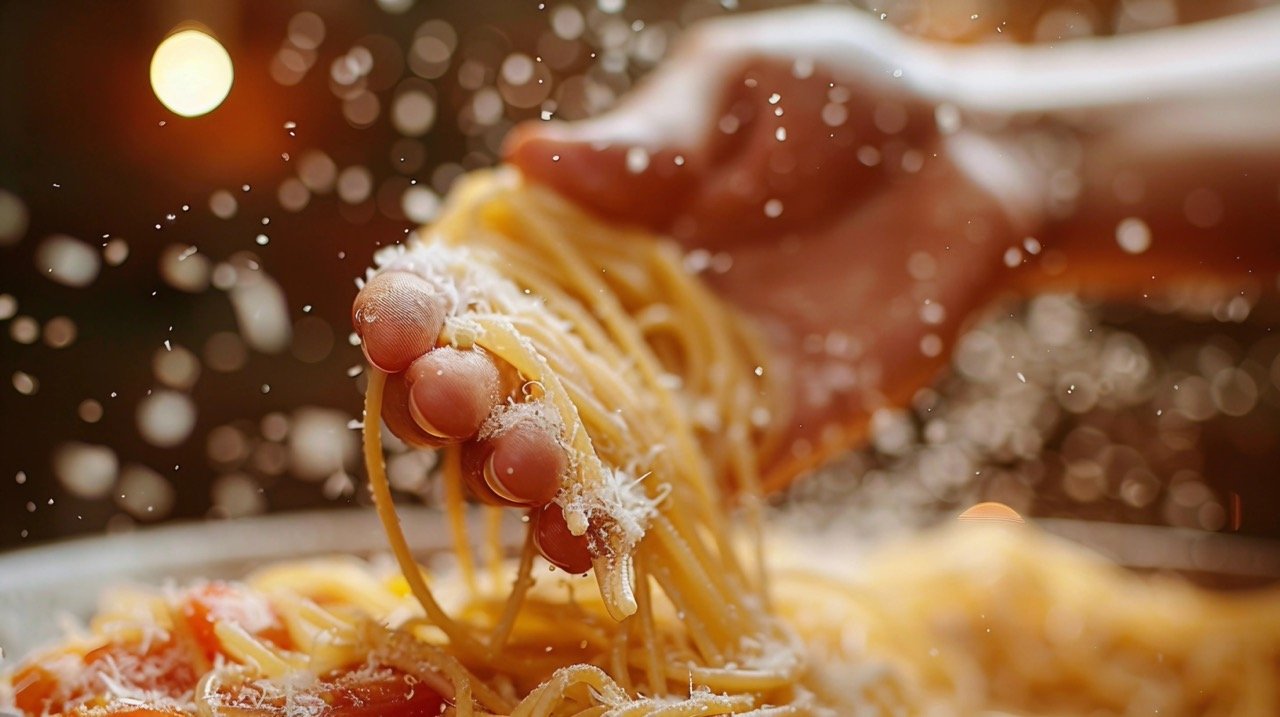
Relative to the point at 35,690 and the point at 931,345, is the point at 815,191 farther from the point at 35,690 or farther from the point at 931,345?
the point at 35,690

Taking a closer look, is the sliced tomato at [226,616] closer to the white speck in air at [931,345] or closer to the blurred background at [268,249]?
the blurred background at [268,249]

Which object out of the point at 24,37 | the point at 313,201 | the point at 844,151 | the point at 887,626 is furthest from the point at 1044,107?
the point at 24,37

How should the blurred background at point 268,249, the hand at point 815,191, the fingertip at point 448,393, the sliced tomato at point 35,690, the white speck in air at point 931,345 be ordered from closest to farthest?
1. the fingertip at point 448,393
2. the sliced tomato at point 35,690
3. the blurred background at point 268,249
4. the hand at point 815,191
5. the white speck in air at point 931,345

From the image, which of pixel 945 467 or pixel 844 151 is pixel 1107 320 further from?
pixel 844 151

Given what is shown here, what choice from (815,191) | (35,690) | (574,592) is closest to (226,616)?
(35,690)

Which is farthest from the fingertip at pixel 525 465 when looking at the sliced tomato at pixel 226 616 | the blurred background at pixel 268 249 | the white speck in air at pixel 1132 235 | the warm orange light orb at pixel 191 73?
the white speck in air at pixel 1132 235

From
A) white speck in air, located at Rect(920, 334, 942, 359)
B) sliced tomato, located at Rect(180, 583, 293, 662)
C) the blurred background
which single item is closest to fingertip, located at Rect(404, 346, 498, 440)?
the blurred background

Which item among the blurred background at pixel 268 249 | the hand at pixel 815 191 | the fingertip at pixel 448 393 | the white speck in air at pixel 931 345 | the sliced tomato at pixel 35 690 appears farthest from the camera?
the white speck in air at pixel 931 345

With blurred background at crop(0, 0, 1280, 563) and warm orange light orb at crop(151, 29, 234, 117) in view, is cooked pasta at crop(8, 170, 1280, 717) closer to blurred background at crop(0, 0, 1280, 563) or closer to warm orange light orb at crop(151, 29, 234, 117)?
blurred background at crop(0, 0, 1280, 563)
